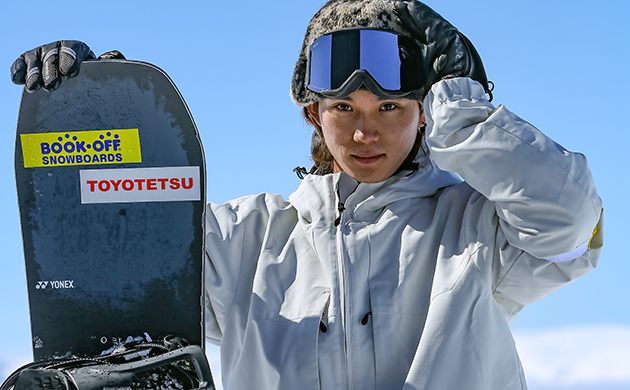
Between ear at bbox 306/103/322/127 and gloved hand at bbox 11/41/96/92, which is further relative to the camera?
ear at bbox 306/103/322/127

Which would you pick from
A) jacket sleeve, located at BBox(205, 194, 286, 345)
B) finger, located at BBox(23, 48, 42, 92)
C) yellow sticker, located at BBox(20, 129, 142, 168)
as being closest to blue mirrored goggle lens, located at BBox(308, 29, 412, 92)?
jacket sleeve, located at BBox(205, 194, 286, 345)

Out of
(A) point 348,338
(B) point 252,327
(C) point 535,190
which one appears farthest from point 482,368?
(B) point 252,327

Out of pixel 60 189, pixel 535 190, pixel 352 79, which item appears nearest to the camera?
pixel 535 190

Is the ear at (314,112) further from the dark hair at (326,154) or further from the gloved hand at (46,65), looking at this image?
the gloved hand at (46,65)

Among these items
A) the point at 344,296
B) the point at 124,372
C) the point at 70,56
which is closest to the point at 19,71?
the point at 70,56

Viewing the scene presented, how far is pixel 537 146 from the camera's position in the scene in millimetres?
1629

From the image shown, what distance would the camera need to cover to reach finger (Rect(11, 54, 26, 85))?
2.04 meters

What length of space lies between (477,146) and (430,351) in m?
0.61

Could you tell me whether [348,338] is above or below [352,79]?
below

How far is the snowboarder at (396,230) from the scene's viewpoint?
1.68m

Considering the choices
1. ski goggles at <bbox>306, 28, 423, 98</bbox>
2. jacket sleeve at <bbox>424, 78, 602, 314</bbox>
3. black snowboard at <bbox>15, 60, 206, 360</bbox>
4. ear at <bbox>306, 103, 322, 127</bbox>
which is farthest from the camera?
ear at <bbox>306, 103, 322, 127</bbox>

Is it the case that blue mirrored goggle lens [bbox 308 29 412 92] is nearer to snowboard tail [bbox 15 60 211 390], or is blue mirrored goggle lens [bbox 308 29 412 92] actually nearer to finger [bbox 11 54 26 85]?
snowboard tail [bbox 15 60 211 390]

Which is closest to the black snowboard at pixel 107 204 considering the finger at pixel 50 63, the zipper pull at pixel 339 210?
the finger at pixel 50 63

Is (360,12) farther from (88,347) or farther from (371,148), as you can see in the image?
(88,347)
